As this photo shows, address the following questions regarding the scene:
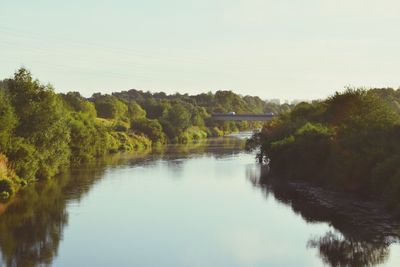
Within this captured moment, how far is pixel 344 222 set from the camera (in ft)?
163

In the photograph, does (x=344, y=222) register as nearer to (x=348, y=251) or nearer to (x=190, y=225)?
(x=348, y=251)

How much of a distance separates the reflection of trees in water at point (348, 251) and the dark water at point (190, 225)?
0.22 ft

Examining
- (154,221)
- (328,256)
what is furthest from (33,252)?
(328,256)

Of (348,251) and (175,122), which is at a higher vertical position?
(175,122)

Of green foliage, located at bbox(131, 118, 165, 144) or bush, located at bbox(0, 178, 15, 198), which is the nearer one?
bush, located at bbox(0, 178, 15, 198)

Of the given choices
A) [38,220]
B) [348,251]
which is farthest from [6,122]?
[348,251]

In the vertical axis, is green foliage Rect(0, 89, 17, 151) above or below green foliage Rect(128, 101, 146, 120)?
below

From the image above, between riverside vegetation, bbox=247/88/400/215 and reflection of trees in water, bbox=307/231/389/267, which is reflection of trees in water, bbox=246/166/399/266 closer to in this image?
reflection of trees in water, bbox=307/231/389/267

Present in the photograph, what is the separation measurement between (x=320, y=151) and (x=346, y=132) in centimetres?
761

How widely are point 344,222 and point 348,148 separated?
13.3 metres

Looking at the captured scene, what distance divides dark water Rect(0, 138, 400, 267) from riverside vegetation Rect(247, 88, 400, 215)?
2.45m

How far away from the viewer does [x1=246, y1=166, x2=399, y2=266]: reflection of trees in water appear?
130ft

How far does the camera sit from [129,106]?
19925 centimetres

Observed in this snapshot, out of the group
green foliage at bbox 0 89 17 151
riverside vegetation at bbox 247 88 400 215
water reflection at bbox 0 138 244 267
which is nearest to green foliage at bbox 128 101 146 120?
water reflection at bbox 0 138 244 267
